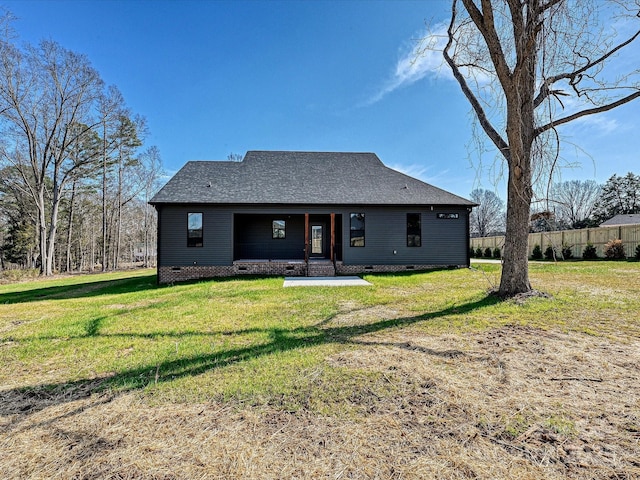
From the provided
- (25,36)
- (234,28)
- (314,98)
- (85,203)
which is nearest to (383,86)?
(314,98)

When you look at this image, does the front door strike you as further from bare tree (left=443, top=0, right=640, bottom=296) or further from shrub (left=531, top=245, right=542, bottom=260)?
shrub (left=531, top=245, right=542, bottom=260)

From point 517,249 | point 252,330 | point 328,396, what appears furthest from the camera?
point 517,249

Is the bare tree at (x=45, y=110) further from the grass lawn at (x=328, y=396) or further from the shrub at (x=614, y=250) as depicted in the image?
the shrub at (x=614, y=250)

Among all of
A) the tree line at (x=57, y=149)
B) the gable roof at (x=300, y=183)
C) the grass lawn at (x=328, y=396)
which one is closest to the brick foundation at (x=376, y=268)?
the gable roof at (x=300, y=183)

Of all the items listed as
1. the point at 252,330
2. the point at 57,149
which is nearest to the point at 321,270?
the point at 252,330

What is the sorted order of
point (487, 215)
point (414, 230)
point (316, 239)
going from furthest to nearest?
point (487, 215) → point (316, 239) → point (414, 230)

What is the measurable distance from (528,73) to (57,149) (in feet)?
85.2

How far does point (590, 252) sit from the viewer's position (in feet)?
57.3

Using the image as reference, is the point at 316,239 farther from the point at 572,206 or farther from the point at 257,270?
the point at 572,206

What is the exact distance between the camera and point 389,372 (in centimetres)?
296

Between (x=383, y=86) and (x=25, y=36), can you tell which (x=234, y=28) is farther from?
(x=25, y=36)

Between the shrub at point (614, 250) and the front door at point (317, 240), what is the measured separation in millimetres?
15969

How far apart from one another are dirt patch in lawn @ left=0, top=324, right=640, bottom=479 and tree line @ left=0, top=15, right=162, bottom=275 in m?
21.5

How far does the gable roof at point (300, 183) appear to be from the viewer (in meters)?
12.0
